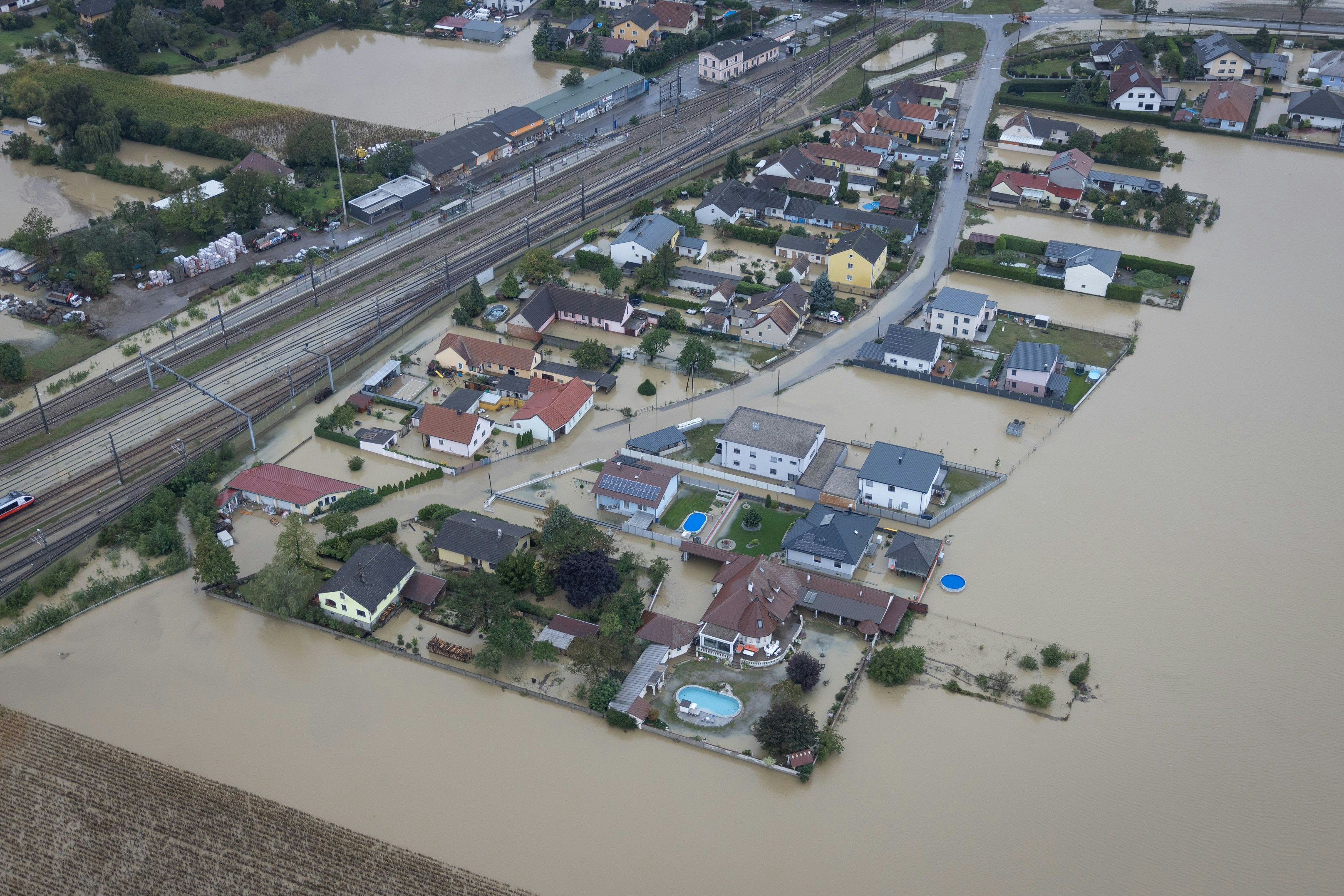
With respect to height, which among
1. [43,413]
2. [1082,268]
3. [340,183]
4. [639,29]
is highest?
[639,29]

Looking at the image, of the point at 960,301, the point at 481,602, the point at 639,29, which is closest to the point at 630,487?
the point at 481,602

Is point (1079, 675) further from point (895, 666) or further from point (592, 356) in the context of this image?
point (592, 356)

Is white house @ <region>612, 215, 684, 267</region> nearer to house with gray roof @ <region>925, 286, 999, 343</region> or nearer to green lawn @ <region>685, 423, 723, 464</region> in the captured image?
house with gray roof @ <region>925, 286, 999, 343</region>

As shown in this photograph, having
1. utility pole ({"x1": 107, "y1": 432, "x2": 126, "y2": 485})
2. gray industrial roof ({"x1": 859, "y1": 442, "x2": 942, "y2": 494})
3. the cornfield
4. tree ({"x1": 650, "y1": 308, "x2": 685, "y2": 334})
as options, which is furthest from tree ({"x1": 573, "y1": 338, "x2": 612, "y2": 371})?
the cornfield

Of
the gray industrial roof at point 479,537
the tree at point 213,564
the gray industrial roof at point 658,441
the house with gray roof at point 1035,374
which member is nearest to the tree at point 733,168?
the house with gray roof at point 1035,374

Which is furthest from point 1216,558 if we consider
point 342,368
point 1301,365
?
point 342,368
